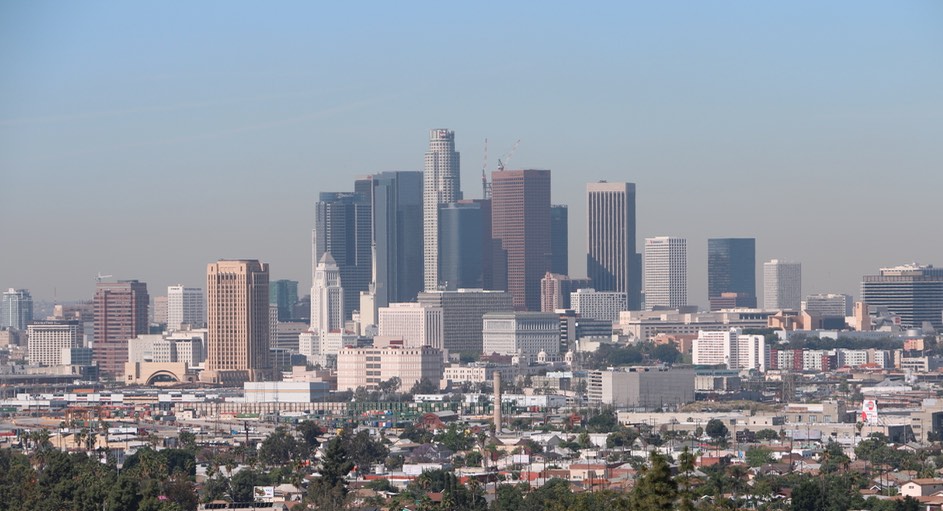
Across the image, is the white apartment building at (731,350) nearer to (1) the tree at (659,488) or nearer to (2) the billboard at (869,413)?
(2) the billboard at (869,413)

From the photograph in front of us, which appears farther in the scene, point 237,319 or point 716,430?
point 237,319

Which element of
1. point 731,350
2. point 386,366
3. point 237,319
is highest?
point 237,319

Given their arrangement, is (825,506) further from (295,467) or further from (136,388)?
(136,388)

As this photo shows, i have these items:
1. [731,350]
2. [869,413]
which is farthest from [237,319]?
[869,413]

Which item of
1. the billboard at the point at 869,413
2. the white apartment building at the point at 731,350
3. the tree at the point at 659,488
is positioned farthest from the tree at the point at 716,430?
the white apartment building at the point at 731,350

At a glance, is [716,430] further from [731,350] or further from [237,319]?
[731,350]

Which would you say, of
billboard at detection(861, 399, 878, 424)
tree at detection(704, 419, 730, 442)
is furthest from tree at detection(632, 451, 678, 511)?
billboard at detection(861, 399, 878, 424)

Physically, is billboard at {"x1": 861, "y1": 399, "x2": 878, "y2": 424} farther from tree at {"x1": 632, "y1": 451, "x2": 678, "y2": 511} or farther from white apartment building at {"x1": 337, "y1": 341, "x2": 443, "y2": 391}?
tree at {"x1": 632, "y1": 451, "x2": 678, "y2": 511}
